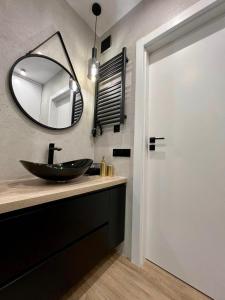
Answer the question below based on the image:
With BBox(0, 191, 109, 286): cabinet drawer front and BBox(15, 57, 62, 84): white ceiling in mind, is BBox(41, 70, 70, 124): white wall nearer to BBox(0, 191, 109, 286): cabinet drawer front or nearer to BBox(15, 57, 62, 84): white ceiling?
BBox(15, 57, 62, 84): white ceiling

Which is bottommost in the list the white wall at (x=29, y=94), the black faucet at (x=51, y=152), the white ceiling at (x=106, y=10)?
the black faucet at (x=51, y=152)

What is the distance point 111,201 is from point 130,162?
1.32 ft

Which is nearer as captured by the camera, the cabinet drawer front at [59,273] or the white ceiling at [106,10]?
the cabinet drawer front at [59,273]

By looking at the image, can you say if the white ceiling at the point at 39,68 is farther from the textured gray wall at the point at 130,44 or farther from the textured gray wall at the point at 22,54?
the textured gray wall at the point at 130,44

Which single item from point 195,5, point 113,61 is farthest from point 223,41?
point 113,61

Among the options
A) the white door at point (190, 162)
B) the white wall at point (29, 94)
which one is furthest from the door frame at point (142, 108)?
the white wall at point (29, 94)

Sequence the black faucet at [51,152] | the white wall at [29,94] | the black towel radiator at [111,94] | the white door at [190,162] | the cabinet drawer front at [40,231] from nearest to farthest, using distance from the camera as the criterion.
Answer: the cabinet drawer front at [40,231] < the white door at [190,162] < the white wall at [29,94] < the black faucet at [51,152] < the black towel radiator at [111,94]

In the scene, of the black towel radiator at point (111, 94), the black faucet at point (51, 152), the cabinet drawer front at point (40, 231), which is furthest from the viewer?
the black towel radiator at point (111, 94)

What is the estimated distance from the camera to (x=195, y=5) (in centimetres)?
107

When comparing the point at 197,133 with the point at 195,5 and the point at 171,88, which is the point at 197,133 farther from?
the point at 195,5

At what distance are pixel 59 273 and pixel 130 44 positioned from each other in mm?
1988

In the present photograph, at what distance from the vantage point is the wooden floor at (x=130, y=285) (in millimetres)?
964

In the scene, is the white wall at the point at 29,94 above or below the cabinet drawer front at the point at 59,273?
above

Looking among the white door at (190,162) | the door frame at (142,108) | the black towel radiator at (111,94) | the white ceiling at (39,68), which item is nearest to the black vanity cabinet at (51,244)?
the door frame at (142,108)
